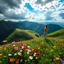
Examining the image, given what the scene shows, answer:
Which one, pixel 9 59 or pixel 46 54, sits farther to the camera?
pixel 46 54

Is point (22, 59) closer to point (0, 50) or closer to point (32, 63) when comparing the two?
point (32, 63)

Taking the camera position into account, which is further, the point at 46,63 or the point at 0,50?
the point at 0,50

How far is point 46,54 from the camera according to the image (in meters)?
10.8

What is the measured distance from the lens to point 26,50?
10.1 metres

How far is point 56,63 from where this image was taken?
31.7 ft

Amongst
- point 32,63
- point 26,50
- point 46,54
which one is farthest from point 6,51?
point 46,54

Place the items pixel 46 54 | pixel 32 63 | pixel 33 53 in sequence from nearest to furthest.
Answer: pixel 32 63 → pixel 33 53 → pixel 46 54

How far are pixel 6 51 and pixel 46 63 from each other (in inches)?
97.3

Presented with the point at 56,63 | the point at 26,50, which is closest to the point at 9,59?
the point at 26,50

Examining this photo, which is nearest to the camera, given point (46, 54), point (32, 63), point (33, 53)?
point (32, 63)

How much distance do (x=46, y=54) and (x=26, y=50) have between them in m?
1.45

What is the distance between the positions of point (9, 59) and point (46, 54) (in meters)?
2.59

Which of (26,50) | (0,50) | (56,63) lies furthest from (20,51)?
(56,63)

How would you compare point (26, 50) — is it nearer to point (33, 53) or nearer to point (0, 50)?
point (33, 53)
